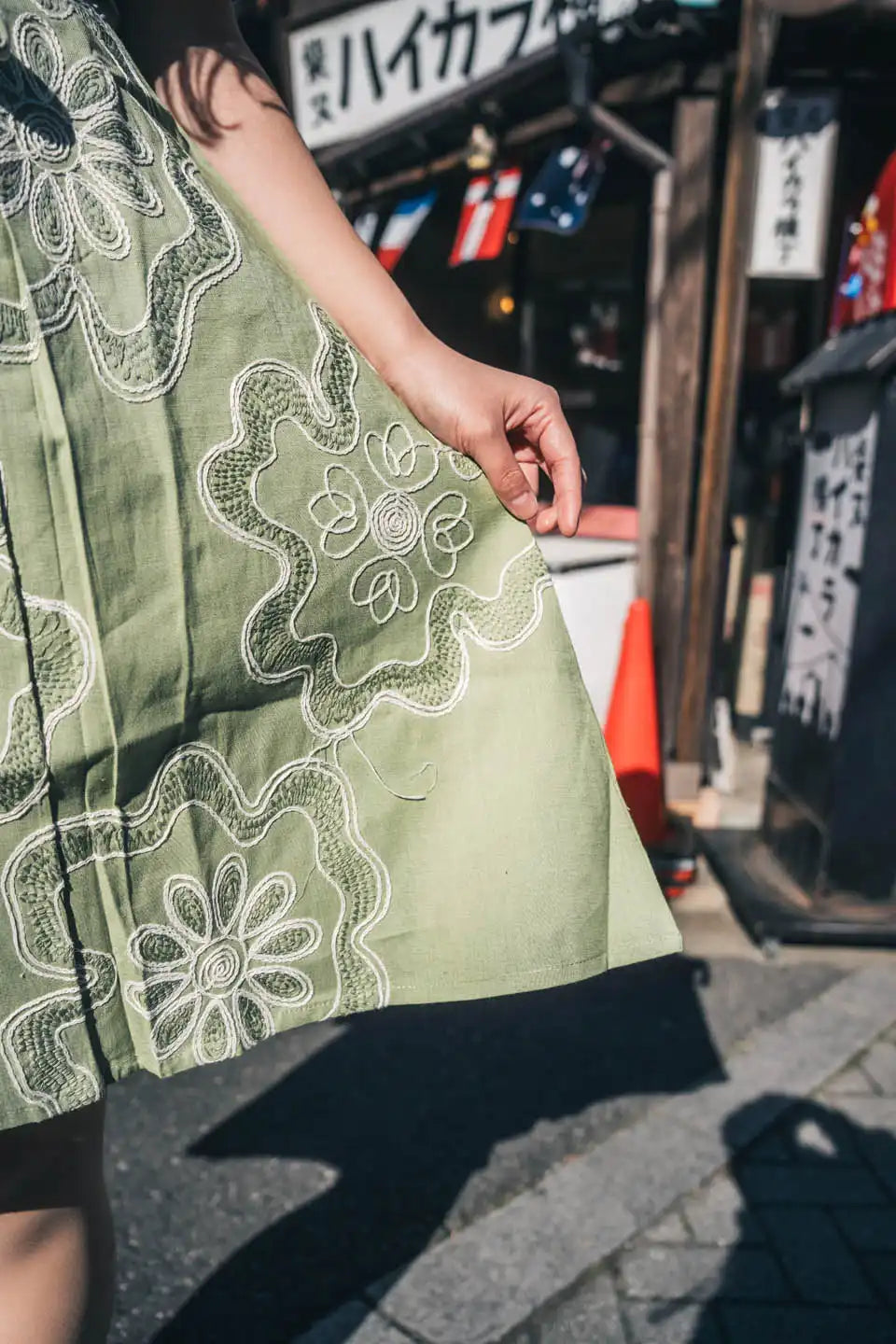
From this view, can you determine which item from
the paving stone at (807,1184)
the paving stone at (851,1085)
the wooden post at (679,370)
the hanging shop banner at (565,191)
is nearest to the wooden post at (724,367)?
the wooden post at (679,370)

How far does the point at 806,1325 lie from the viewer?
178cm

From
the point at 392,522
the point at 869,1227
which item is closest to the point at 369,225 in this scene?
the point at 392,522

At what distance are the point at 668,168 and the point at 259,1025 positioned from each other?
4.19 m

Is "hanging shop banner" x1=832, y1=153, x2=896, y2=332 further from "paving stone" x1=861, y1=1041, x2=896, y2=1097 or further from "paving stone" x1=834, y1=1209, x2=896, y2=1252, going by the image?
"paving stone" x1=834, y1=1209, x2=896, y2=1252

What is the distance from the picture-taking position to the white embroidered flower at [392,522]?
98 cm

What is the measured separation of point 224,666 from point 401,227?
14.6 feet

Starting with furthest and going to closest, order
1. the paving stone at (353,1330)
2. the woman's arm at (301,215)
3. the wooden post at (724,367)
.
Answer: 1. the wooden post at (724,367)
2. the paving stone at (353,1330)
3. the woman's arm at (301,215)

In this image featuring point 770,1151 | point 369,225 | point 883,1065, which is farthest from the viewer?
point 369,225

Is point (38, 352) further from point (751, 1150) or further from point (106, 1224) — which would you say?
point (751, 1150)

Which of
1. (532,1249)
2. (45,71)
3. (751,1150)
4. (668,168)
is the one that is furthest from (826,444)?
(45,71)

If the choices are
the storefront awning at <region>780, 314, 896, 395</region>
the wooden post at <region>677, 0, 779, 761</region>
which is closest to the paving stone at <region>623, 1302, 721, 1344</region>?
the storefront awning at <region>780, 314, 896, 395</region>

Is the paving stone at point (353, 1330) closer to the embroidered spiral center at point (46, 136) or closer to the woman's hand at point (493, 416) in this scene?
the woman's hand at point (493, 416)

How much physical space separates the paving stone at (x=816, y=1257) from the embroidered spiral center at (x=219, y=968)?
60.4 inches

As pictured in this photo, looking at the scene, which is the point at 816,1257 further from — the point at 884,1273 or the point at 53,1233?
the point at 53,1233
